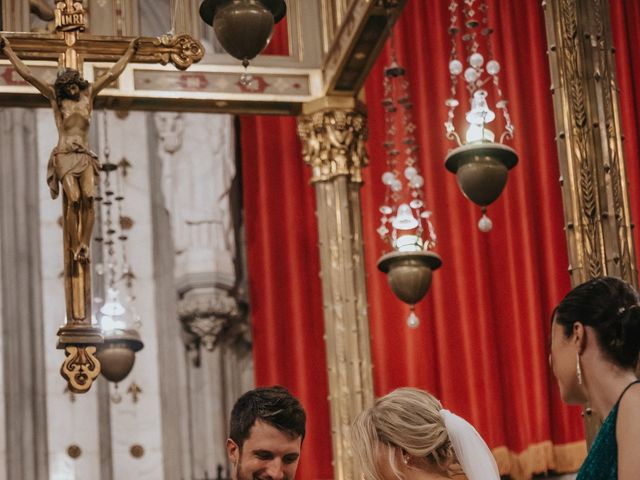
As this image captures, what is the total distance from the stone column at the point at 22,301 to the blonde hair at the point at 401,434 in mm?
6834

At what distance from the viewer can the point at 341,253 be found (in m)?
8.99

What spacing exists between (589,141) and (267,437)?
7.05ft

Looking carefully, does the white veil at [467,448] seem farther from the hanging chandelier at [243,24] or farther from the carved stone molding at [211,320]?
the carved stone molding at [211,320]

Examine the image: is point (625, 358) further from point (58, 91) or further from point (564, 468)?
point (564, 468)

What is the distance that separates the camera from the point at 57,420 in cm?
1016

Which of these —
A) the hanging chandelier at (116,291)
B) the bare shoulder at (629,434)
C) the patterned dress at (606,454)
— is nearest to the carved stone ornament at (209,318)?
the hanging chandelier at (116,291)

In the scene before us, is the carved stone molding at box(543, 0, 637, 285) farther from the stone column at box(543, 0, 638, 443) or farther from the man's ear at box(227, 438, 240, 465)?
the man's ear at box(227, 438, 240, 465)

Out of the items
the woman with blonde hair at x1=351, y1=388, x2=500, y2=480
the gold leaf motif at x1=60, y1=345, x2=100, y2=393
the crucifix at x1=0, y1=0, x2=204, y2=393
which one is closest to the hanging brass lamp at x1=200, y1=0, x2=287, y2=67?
the crucifix at x1=0, y1=0, x2=204, y2=393

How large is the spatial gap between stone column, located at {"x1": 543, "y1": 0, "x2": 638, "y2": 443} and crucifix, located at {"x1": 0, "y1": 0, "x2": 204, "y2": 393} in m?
2.38

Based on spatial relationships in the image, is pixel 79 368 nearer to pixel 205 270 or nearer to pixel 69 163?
Answer: pixel 69 163

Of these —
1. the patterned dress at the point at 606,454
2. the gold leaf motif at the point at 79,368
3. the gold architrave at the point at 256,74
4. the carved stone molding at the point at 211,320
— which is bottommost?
the patterned dress at the point at 606,454

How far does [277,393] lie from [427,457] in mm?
838

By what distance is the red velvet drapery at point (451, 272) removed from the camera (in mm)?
10172

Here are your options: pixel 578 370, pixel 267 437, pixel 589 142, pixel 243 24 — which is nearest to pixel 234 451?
pixel 267 437
